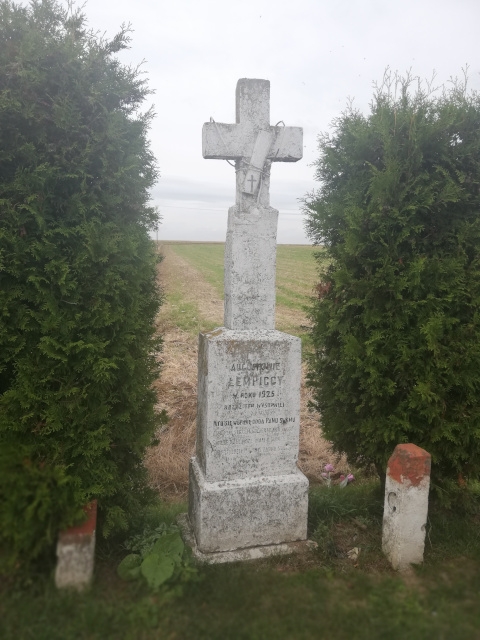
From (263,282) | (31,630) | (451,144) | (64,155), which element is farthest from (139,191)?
(31,630)

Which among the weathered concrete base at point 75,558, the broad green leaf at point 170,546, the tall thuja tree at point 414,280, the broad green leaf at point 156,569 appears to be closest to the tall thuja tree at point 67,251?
the weathered concrete base at point 75,558

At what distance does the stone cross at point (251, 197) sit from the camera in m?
4.08

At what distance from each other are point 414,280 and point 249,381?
1758mm

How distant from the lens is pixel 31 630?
9.30 ft

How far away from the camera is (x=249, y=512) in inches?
161

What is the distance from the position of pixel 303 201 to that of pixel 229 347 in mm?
2110

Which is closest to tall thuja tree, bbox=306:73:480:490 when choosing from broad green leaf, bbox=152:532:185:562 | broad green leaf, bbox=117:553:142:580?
broad green leaf, bbox=152:532:185:562

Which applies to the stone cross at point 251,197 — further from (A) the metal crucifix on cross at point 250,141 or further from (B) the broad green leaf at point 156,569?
(B) the broad green leaf at point 156,569

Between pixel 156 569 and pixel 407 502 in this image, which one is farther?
pixel 407 502

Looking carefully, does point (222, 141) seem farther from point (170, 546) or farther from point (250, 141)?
point (170, 546)

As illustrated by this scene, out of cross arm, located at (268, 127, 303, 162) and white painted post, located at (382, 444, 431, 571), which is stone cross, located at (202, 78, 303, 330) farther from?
white painted post, located at (382, 444, 431, 571)

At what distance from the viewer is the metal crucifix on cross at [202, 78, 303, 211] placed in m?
4.07

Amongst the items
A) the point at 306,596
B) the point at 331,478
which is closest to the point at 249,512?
the point at 306,596

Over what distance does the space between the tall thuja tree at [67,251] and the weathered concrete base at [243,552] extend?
69 cm
